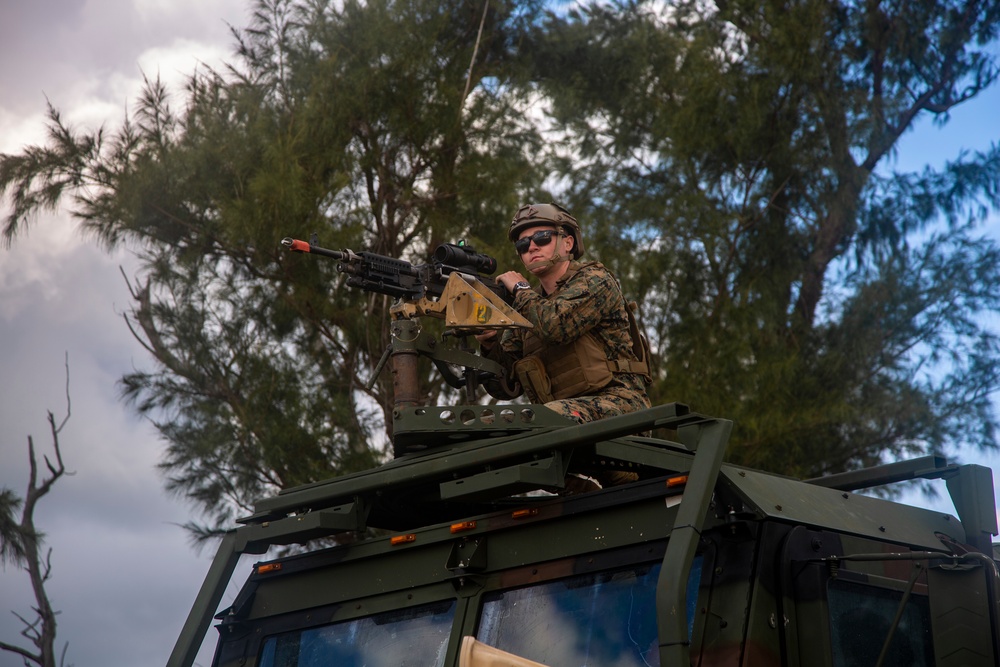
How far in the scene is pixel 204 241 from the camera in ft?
34.6

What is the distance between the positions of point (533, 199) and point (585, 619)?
24.1ft

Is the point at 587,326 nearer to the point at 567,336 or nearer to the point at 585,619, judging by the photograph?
the point at 567,336

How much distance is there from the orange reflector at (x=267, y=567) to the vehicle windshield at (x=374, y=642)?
24cm

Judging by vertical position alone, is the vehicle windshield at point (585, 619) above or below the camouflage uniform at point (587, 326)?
below

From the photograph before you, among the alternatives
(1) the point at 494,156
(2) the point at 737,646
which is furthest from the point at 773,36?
(2) the point at 737,646

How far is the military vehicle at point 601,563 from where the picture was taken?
3342 millimetres

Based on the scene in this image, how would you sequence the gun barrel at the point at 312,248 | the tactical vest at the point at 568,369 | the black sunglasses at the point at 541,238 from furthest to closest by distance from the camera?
1. the black sunglasses at the point at 541,238
2. the tactical vest at the point at 568,369
3. the gun barrel at the point at 312,248

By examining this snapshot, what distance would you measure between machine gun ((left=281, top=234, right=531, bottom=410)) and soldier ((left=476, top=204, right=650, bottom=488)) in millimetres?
132

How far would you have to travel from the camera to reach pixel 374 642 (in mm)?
4004

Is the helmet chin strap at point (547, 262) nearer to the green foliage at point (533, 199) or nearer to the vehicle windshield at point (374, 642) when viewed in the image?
the vehicle windshield at point (374, 642)

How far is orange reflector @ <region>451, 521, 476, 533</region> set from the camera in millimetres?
3902

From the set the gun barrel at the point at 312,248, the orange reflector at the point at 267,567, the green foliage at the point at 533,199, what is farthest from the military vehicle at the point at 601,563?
the green foliage at the point at 533,199

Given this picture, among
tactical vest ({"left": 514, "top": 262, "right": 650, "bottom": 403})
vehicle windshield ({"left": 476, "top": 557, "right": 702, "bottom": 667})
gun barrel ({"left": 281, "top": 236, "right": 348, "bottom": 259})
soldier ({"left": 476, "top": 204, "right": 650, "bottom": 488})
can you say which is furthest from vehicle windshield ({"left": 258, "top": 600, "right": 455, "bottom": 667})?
gun barrel ({"left": 281, "top": 236, "right": 348, "bottom": 259})

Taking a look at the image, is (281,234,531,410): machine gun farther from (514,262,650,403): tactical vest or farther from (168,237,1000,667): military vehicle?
(514,262,650,403): tactical vest
